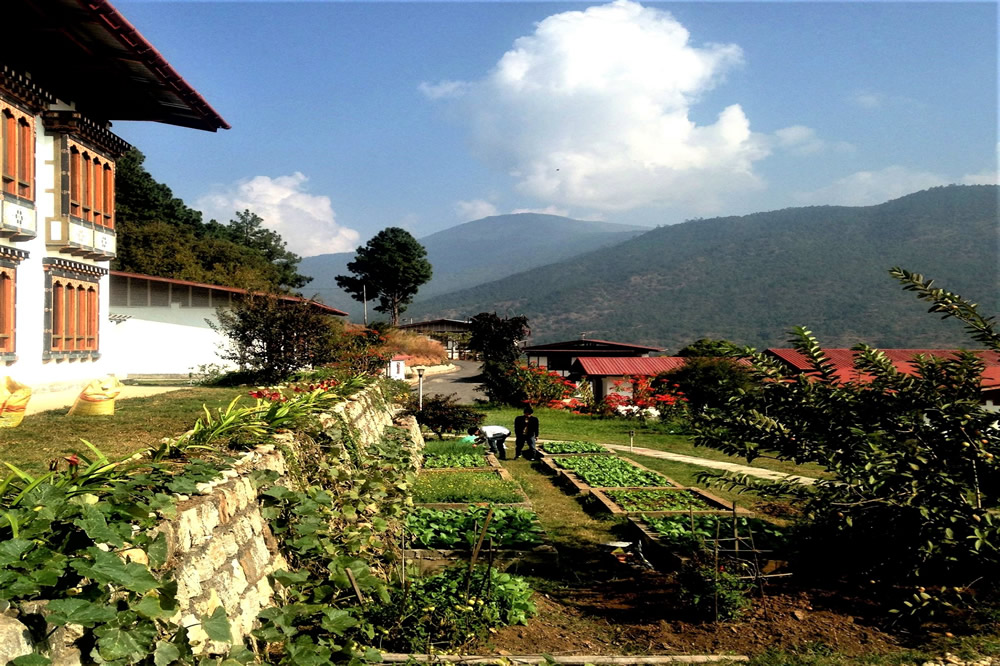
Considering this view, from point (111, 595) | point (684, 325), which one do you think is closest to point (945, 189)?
point (684, 325)

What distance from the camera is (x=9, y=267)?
13750 mm

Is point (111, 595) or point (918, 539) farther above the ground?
point (111, 595)

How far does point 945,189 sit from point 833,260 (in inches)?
2141

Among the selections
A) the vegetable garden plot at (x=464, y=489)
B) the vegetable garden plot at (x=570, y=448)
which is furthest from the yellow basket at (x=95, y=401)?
the vegetable garden plot at (x=570, y=448)

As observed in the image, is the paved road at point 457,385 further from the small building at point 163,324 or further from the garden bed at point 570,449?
the garden bed at point 570,449

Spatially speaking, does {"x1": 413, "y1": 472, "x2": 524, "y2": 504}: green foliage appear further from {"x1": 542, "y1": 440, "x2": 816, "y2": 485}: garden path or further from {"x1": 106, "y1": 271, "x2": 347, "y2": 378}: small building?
{"x1": 106, "y1": 271, "x2": 347, "y2": 378}: small building

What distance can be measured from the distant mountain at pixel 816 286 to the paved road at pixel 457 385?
74.9 meters

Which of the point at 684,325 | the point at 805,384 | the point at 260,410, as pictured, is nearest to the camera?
the point at 805,384

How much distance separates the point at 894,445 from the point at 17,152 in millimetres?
15600

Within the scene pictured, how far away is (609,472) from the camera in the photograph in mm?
13547

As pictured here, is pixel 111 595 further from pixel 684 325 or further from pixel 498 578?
pixel 684 325

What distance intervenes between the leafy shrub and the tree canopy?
109ft

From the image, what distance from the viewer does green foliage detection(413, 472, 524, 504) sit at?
10156 mm

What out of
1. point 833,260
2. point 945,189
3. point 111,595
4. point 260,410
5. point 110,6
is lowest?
point 111,595
